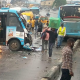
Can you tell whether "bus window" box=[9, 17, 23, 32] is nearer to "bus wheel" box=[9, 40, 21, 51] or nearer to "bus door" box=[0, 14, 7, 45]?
"bus door" box=[0, 14, 7, 45]

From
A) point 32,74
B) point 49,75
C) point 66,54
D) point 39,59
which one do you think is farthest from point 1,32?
point 66,54

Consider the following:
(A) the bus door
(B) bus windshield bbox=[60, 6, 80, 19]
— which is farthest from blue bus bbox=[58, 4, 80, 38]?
(A) the bus door

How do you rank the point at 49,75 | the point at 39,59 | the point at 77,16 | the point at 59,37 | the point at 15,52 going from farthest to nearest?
the point at 77,16
the point at 59,37
the point at 15,52
the point at 39,59
the point at 49,75

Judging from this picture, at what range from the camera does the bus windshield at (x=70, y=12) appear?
60.0 feet

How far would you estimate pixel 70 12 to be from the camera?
60.7 ft

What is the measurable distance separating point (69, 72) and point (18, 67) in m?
4.14

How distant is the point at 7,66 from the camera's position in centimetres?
977

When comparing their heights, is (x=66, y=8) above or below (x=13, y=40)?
above

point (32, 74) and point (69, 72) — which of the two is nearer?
point (69, 72)

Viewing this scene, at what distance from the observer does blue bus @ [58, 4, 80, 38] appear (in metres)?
17.3

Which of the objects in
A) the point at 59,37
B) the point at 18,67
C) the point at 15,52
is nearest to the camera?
the point at 18,67

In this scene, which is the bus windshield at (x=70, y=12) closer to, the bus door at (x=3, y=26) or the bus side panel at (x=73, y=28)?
the bus side panel at (x=73, y=28)

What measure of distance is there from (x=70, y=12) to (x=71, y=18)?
1.74 ft

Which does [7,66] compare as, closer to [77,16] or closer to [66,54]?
[66,54]
